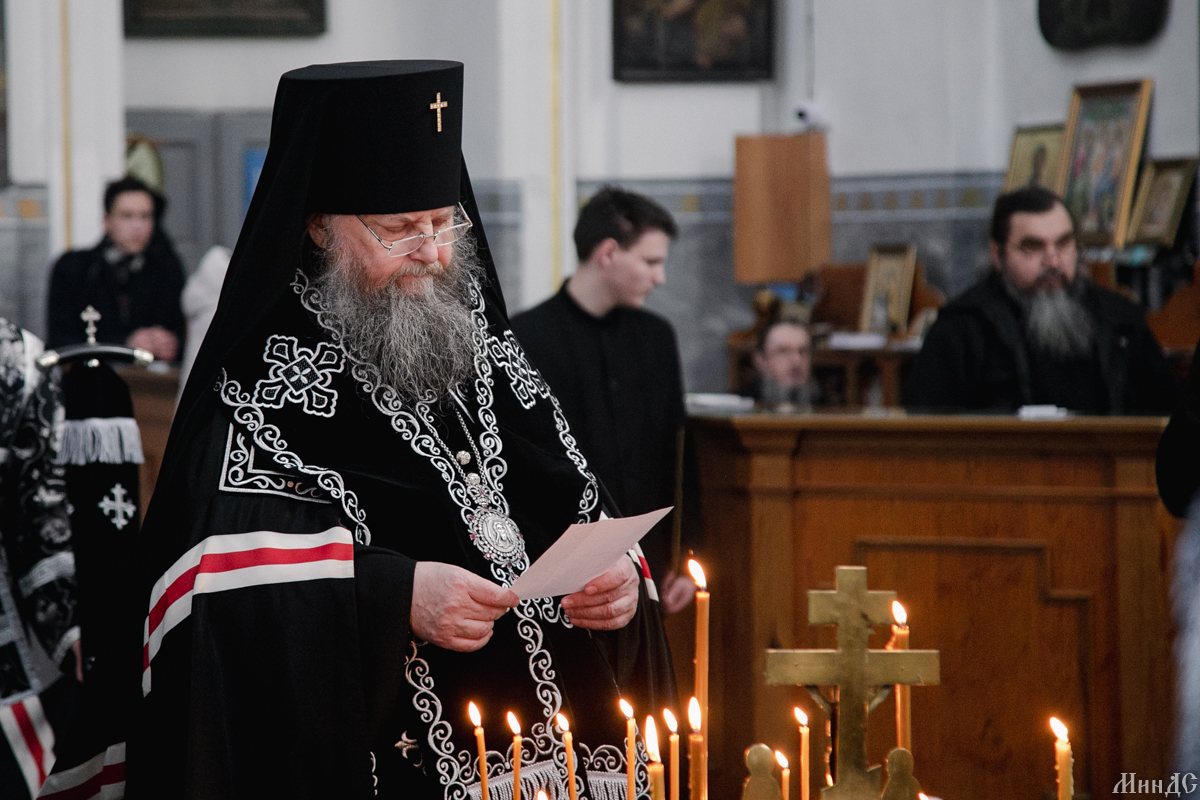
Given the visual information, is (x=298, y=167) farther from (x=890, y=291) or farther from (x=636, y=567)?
(x=890, y=291)

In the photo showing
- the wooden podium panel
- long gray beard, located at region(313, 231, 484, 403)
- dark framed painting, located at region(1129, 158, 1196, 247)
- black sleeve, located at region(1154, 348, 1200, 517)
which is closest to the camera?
long gray beard, located at region(313, 231, 484, 403)

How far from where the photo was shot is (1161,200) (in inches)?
310

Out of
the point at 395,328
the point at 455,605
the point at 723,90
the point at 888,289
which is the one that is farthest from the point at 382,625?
the point at 723,90

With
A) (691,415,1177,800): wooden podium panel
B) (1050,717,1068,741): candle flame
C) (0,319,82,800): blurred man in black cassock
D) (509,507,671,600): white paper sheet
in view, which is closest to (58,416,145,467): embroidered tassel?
(0,319,82,800): blurred man in black cassock

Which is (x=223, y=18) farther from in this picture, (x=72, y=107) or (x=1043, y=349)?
(x=1043, y=349)

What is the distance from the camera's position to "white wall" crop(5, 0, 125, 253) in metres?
8.48

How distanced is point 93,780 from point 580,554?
1002 millimetres

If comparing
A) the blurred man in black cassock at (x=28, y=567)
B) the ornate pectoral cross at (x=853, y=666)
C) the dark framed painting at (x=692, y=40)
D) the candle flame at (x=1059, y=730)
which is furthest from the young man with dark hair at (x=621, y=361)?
the dark framed painting at (x=692, y=40)

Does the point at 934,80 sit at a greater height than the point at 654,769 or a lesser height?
greater

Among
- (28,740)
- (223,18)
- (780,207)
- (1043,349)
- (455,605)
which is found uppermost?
(223,18)

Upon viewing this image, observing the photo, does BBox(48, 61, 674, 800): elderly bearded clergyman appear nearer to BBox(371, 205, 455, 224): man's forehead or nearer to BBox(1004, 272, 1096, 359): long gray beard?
BBox(371, 205, 455, 224): man's forehead

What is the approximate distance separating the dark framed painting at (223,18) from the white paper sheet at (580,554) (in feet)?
29.8

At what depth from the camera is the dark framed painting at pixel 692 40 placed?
9.80m

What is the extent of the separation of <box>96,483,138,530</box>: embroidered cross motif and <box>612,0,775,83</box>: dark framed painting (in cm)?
714
